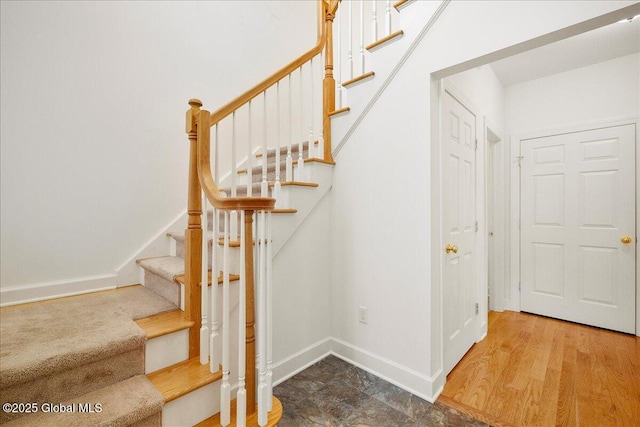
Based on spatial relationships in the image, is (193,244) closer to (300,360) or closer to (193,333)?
(193,333)

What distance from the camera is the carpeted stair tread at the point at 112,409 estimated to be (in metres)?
1.03

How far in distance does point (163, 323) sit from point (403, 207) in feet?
5.16

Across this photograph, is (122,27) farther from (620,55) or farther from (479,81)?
(620,55)

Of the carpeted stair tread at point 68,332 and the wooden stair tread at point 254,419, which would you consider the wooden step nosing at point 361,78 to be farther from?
the wooden stair tread at point 254,419

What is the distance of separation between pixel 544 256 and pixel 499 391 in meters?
2.05

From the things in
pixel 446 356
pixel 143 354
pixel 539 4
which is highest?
pixel 539 4

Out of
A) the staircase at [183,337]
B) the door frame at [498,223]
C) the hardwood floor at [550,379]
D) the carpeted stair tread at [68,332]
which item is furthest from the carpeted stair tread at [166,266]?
the door frame at [498,223]

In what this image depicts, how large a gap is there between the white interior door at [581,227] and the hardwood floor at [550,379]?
310 mm

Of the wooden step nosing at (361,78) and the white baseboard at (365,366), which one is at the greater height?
the wooden step nosing at (361,78)

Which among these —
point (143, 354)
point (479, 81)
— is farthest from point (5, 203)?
point (479, 81)

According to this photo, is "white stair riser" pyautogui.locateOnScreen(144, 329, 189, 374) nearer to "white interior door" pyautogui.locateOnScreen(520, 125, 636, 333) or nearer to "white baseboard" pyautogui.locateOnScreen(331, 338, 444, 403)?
"white baseboard" pyautogui.locateOnScreen(331, 338, 444, 403)

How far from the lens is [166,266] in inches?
75.3

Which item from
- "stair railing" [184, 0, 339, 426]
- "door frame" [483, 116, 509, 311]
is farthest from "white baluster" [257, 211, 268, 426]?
"door frame" [483, 116, 509, 311]

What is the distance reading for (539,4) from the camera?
1294mm
